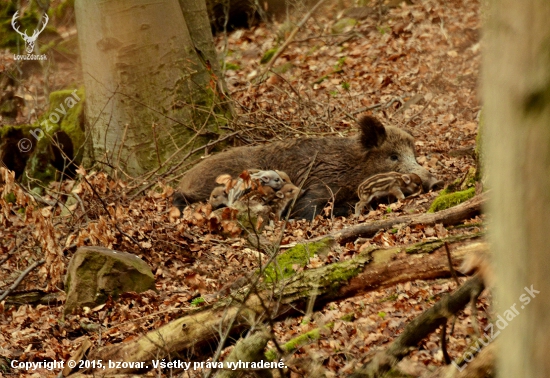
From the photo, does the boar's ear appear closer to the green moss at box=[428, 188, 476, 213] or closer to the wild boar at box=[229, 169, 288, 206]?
the wild boar at box=[229, 169, 288, 206]

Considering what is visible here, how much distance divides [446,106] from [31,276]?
7582mm

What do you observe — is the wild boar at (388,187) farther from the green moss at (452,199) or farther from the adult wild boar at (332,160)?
the green moss at (452,199)

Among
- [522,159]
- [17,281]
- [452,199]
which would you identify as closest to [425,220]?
[452,199]

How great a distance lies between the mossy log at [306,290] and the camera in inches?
178

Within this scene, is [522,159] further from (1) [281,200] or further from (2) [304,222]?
(1) [281,200]

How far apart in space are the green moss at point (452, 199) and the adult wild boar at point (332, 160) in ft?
6.47

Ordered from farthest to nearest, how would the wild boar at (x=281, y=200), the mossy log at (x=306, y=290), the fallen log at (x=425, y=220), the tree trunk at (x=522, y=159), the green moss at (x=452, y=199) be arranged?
the wild boar at (x=281, y=200)
the green moss at (x=452, y=199)
the fallen log at (x=425, y=220)
the mossy log at (x=306, y=290)
the tree trunk at (x=522, y=159)

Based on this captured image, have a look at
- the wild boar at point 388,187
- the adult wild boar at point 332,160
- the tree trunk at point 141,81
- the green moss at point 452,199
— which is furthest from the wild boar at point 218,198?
the green moss at point 452,199

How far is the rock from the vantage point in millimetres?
6504

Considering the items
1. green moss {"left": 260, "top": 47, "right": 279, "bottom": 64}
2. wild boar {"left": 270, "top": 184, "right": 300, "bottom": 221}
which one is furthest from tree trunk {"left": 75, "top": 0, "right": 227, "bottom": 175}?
green moss {"left": 260, "top": 47, "right": 279, "bottom": 64}

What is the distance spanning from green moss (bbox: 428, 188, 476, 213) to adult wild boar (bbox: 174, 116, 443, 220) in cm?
197

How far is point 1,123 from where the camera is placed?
15.0 meters

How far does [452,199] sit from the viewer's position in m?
7.30

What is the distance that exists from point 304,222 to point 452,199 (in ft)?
6.81
